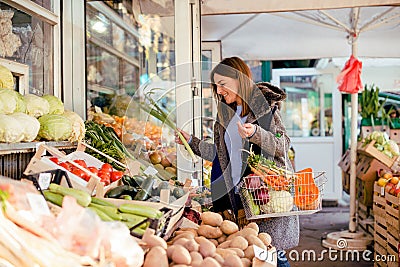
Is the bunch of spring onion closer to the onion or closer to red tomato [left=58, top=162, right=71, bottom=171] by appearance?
the onion

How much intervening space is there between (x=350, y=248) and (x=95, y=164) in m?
3.86

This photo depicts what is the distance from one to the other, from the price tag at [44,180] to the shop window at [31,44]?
1.03 metres

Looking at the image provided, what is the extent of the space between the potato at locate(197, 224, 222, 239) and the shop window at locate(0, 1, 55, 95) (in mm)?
1395

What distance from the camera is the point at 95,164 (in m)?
3.05

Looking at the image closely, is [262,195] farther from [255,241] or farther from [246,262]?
[246,262]

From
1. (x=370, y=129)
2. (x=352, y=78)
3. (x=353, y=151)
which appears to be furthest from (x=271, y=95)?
(x=370, y=129)

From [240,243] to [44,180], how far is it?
814mm

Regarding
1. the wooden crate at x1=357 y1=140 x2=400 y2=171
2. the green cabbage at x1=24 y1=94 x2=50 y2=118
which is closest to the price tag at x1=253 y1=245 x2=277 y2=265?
the green cabbage at x1=24 y1=94 x2=50 y2=118

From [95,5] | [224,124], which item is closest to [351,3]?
[224,124]

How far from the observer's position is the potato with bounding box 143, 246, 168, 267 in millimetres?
1919

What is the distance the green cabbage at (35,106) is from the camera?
294 centimetres

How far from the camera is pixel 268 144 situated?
293 cm

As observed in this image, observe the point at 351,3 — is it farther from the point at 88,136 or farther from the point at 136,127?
the point at 88,136

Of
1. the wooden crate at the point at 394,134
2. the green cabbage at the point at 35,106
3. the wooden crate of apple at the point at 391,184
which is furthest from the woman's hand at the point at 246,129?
the wooden crate at the point at 394,134
